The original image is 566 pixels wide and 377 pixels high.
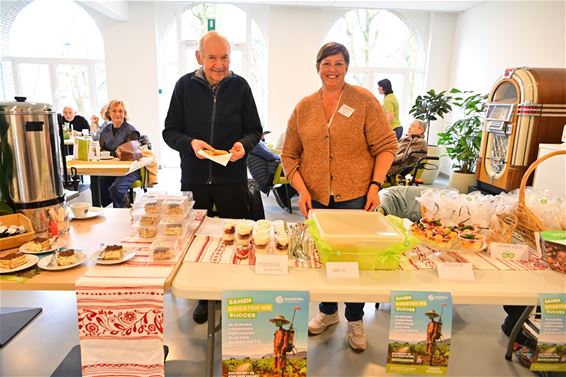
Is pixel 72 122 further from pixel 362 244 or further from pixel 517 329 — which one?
pixel 517 329

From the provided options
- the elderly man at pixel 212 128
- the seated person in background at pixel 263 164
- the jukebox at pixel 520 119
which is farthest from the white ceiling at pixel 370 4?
the elderly man at pixel 212 128

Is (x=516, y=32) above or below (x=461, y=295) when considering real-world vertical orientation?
above

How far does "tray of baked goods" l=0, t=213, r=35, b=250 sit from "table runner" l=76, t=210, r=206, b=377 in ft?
1.33

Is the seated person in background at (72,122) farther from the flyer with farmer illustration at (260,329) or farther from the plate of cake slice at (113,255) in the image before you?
the flyer with farmer illustration at (260,329)

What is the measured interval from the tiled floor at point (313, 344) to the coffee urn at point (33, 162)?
2.82ft

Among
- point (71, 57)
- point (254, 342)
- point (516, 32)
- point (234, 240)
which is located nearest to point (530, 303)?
point (254, 342)

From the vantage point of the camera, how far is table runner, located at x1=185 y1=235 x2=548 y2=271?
1186 millimetres

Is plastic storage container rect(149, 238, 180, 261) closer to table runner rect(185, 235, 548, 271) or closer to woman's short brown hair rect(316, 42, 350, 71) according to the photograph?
table runner rect(185, 235, 548, 271)

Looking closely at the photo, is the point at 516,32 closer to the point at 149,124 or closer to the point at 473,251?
the point at 473,251

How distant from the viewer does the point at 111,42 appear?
6863mm

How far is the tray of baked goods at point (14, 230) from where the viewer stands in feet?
4.06

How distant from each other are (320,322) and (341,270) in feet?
3.37

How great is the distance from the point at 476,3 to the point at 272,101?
12.7 ft

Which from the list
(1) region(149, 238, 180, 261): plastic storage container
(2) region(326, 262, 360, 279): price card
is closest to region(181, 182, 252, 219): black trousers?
(1) region(149, 238, 180, 261): plastic storage container
